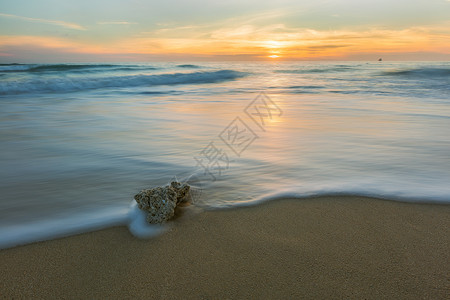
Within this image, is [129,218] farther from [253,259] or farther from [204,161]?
[204,161]

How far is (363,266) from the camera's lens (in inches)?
60.2

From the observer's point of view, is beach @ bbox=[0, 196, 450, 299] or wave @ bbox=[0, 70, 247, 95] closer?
beach @ bbox=[0, 196, 450, 299]

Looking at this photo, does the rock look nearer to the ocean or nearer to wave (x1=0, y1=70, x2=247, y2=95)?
the ocean

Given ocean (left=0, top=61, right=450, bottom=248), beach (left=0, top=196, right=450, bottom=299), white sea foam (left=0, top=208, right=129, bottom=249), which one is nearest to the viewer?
beach (left=0, top=196, right=450, bottom=299)

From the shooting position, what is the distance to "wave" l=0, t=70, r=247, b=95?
12383 millimetres

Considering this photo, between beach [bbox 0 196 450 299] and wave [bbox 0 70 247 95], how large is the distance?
1235 cm

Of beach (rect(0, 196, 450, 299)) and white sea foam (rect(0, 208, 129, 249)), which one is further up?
beach (rect(0, 196, 450, 299))

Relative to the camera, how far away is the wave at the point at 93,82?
Result: 12.4 meters

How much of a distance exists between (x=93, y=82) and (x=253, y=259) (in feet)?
49.4

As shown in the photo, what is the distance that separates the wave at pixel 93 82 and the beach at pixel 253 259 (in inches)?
486

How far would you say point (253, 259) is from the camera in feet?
5.24

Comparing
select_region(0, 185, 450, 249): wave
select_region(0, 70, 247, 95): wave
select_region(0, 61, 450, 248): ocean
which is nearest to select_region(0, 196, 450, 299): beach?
select_region(0, 185, 450, 249): wave

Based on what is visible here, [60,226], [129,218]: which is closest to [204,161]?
[129,218]

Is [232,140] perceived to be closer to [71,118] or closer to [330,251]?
[330,251]
